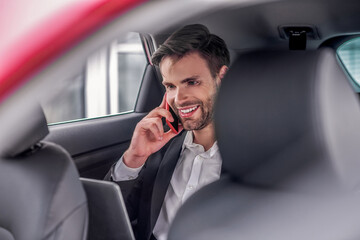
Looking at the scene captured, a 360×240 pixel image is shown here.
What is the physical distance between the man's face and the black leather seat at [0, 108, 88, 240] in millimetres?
640

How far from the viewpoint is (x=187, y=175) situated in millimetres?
1607

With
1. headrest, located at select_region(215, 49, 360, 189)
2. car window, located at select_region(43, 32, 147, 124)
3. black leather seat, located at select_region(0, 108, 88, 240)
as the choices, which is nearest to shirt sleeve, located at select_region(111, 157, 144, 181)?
car window, located at select_region(43, 32, 147, 124)

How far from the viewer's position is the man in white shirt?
1.57 m

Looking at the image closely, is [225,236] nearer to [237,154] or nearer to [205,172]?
[237,154]

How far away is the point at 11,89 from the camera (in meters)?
0.56

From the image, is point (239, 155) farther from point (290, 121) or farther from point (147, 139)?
point (147, 139)

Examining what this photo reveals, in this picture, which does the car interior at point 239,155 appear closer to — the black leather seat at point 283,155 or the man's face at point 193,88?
the black leather seat at point 283,155

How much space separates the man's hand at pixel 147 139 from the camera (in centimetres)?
168

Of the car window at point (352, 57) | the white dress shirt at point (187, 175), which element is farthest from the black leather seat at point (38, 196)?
the car window at point (352, 57)

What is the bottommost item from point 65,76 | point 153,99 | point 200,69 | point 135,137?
point 153,99

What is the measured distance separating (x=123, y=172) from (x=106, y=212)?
1.73ft

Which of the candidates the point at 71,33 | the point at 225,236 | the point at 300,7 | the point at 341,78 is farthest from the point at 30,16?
the point at 300,7

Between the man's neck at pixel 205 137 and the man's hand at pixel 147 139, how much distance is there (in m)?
0.08

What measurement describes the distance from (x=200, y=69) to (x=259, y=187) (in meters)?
0.79
